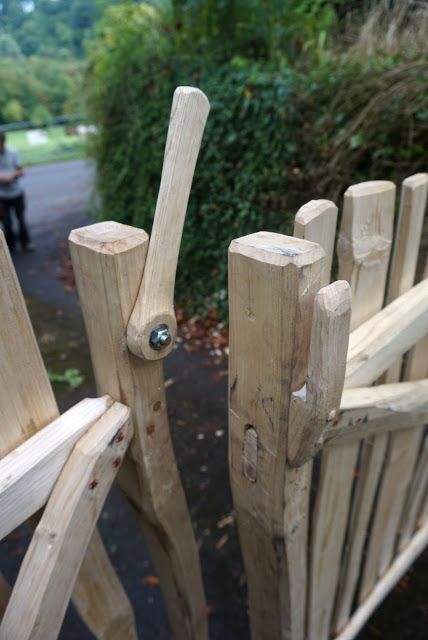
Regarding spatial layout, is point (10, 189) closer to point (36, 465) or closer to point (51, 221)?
point (51, 221)

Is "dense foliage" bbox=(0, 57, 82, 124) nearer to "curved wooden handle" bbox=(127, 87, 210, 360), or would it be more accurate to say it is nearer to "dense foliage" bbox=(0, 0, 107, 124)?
"dense foliage" bbox=(0, 0, 107, 124)

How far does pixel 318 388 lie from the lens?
0.67 m

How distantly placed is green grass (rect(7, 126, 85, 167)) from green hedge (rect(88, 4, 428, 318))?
1232cm

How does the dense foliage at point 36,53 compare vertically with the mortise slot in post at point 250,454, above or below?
above

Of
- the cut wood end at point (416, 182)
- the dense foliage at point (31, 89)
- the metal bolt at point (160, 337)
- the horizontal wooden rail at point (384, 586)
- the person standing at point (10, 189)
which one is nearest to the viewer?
the metal bolt at point (160, 337)

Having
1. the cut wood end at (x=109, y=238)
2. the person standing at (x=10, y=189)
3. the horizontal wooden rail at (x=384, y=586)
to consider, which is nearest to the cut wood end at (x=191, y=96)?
the cut wood end at (x=109, y=238)

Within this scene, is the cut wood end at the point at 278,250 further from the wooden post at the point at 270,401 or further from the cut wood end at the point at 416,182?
the cut wood end at the point at 416,182

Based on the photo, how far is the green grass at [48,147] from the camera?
1809 cm

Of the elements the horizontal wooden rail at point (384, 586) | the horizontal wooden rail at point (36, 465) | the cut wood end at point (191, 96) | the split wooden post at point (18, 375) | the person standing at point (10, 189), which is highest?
the cut wood end at point (191, 96)

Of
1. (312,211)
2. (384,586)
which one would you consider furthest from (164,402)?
(384,586)

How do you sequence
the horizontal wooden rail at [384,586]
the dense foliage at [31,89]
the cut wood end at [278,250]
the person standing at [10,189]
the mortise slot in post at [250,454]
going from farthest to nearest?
the dense foliage at [31,89]
the person standing at [10,189]
the horizontal wooden rail at [384,586]
the mortise slot in post at [250,454]
the cut wood end at [278,250]

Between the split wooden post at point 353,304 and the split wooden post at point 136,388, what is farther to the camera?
the split wooden post at point 353,304

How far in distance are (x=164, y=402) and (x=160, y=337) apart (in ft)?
0.67

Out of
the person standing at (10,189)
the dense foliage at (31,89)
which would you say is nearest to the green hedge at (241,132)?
the person standing at (10,189)
